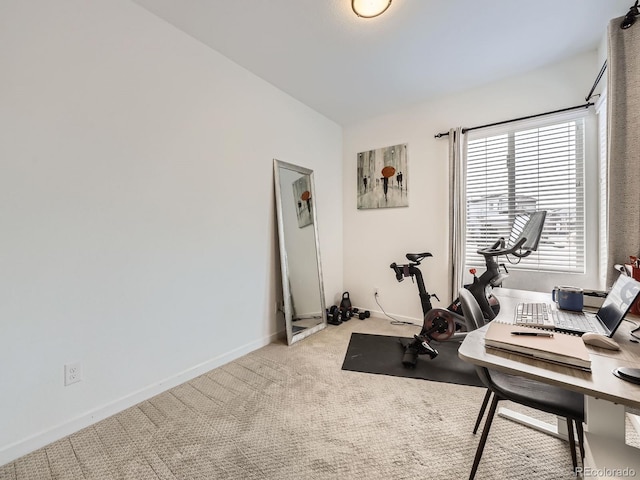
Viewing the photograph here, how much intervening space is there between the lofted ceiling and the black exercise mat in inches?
101

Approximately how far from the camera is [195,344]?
228 cm

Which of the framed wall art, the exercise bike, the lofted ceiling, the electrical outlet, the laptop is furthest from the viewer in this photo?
the framed wall art

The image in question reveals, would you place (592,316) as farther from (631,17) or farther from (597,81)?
(597,81)

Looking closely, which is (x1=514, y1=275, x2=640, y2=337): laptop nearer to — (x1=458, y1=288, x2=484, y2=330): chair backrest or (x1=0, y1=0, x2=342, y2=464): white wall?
(x1=458, y1=288, x2=484, y2=330): chair backrest

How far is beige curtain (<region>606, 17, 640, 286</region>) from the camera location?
1748 mm

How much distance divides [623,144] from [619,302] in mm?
1292

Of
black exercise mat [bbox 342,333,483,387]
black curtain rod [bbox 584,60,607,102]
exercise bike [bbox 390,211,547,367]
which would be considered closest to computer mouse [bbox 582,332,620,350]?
exercise bike [bbox 390,211,547,367]

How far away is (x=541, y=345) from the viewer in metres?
0.93

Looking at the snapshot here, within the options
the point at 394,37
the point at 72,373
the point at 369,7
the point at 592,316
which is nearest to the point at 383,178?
the point at 394,37

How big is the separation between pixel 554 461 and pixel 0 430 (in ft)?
9.06

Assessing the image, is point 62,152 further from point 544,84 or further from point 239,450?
point 544,84

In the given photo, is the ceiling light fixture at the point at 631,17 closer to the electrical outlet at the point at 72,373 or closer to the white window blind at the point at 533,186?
the white window blind at the point at 533,186

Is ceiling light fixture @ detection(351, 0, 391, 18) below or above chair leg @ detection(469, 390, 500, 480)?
above

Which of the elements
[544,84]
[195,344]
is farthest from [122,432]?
[544,84]
